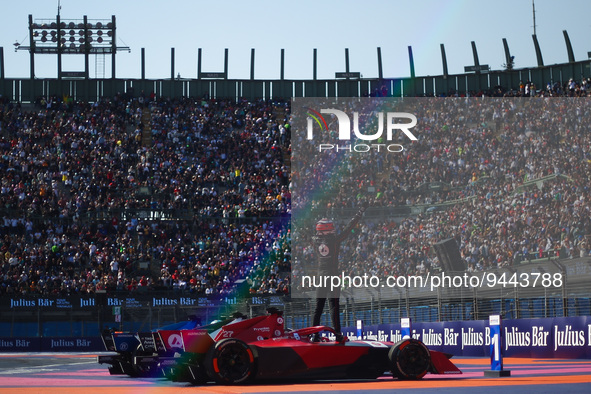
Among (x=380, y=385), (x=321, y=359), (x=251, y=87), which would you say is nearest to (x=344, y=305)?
(x=321, y=359)

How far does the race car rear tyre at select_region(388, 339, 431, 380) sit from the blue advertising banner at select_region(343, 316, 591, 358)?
4.41m

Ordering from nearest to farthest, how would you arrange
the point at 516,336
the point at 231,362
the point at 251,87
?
the point at 231,362 < the point at 516,336 < the point at 251,87

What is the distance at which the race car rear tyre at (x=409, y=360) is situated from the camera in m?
13.9

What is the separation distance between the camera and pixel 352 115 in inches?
2089

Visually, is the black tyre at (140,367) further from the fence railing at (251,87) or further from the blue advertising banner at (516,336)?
the fence railing at (251,87)

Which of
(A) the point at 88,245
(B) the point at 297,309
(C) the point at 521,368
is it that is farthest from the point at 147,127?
(C) the point at 521,368

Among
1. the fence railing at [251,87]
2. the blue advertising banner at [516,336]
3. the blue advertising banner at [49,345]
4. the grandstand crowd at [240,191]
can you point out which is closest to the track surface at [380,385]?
the blue advertising banner at [516,336]

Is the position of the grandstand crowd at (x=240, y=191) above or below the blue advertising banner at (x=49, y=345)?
above

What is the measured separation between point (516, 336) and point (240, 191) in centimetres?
2897

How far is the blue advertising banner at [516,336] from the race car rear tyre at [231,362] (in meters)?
6.56

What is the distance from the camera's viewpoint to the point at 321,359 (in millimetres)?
13836

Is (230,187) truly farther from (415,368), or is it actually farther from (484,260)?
(415,368)

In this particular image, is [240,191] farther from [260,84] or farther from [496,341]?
[496,341]

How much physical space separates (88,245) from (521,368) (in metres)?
32.5
